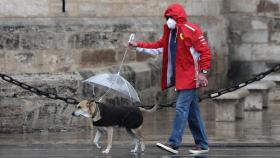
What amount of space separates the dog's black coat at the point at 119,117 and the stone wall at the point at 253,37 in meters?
9.63

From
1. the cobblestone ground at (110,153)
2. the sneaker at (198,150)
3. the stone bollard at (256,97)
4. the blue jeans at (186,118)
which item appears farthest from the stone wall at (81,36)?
the sneaker at (198,150)

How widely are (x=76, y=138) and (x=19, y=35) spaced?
13.4 feet

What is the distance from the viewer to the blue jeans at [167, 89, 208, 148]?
1178 cm

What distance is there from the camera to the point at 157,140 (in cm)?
1351

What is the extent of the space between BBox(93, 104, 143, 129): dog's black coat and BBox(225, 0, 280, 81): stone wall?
9626 mm

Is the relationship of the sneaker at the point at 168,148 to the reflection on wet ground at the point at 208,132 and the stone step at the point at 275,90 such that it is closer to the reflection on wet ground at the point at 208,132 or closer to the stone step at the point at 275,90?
the reflection on wet ground at the point at 208,132

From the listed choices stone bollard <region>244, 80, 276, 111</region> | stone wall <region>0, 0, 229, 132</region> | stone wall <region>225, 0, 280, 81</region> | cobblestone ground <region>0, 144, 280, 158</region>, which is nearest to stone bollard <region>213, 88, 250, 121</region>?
stone bollard <region>244, 80, 276, 111</region>

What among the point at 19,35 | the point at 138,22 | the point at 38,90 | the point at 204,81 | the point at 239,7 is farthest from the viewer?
the point at 239,7

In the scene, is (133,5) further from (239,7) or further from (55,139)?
(55,139)

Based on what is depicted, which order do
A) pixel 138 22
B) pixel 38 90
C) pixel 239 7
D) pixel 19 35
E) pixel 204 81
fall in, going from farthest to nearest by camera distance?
pixel 239 7 < pixel 138 22 < pixel 19 35 < pixel 38 90 < pixel 204 81

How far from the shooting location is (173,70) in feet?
39.0

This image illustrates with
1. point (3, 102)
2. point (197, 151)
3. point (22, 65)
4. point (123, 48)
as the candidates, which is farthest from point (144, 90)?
point (197, 151)

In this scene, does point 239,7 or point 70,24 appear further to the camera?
point 239,7

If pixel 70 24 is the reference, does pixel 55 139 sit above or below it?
below
